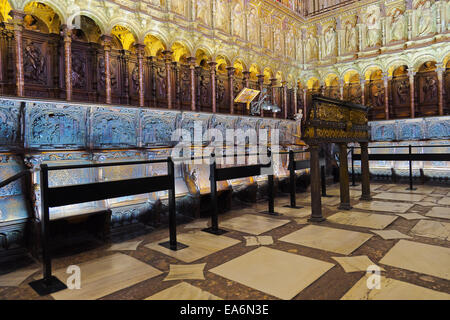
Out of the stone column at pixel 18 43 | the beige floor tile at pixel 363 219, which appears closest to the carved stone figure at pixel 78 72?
the stone column at pixel 18 43

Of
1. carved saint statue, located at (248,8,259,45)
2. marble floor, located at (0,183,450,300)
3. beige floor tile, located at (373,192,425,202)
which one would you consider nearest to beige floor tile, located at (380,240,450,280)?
marble floor, located at (0,183,450,300)

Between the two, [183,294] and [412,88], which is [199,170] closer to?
[183,294]

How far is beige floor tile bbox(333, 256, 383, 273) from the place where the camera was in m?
3.10

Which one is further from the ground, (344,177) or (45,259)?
(344,177)

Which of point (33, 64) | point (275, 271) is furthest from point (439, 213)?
point (33, 64)

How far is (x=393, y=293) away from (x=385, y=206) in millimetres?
4188

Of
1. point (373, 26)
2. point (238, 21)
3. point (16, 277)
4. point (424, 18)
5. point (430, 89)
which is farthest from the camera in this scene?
point (373, 26)

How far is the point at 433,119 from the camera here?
36.3 feet

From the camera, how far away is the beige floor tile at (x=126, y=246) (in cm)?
409

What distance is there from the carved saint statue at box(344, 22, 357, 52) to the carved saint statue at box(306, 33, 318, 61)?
1.54 m

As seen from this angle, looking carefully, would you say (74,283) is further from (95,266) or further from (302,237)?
(302,237)

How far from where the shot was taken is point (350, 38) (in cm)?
1397

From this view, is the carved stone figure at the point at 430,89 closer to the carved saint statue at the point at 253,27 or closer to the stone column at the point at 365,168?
the carved saint statue at the point at 253,27
